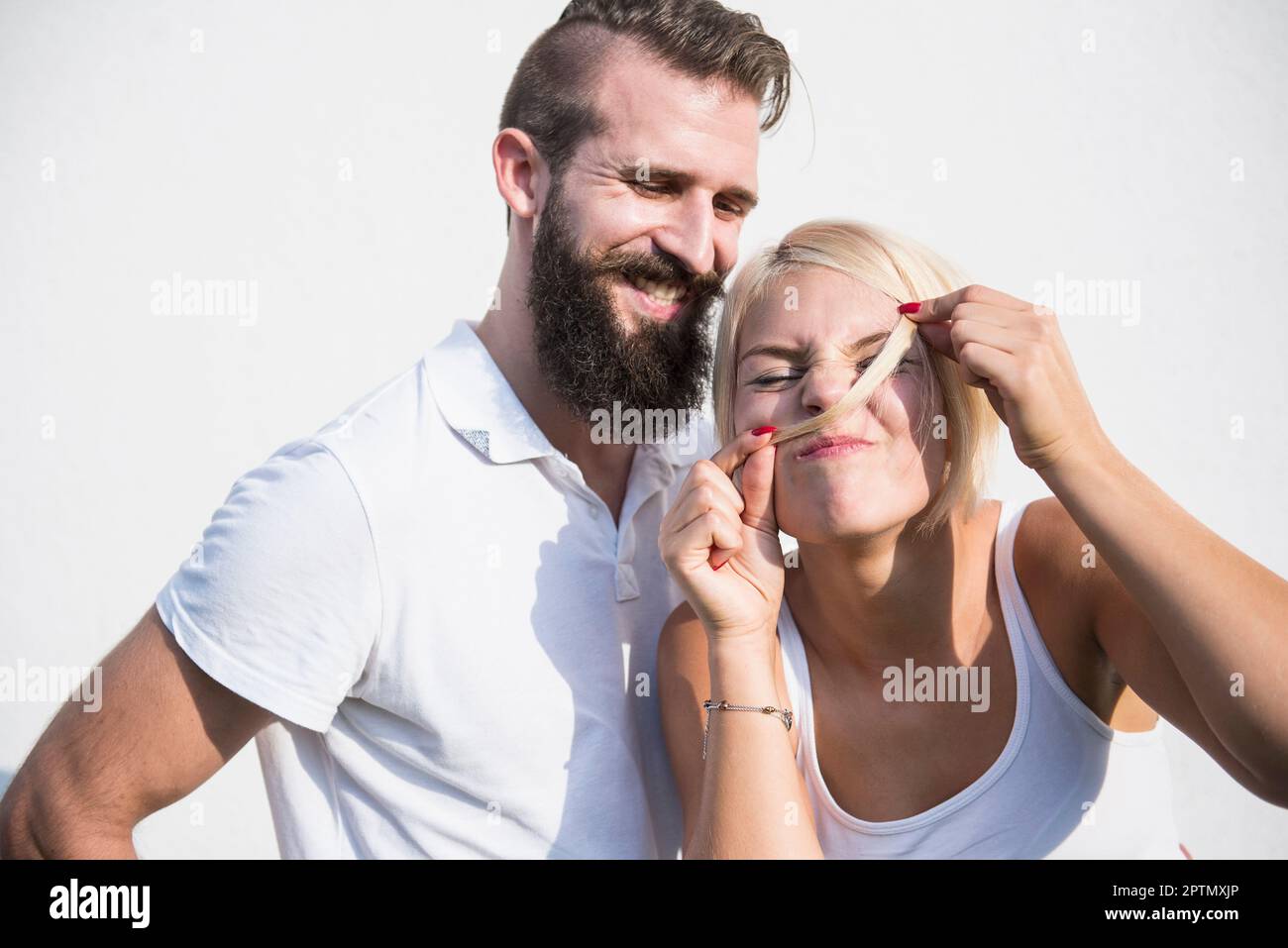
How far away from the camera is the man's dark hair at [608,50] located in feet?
8.73

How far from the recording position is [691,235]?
104 inches

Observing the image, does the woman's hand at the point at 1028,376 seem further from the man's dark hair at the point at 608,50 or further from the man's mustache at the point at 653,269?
the man's dark hair at the point at 608,50

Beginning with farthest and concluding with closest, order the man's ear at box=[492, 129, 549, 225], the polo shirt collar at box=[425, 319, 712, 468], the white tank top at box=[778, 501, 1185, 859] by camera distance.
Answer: the man's ear at box=[492, 129, 549, 225] < the polo shirt collar at box=[425, 319, 712, 468] < the white tank top at box=[778, 501, 1185, 859]

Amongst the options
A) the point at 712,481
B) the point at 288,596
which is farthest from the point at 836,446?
the point at 288,596

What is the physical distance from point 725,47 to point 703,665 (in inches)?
58.5

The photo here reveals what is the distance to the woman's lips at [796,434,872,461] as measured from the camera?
7.48ft

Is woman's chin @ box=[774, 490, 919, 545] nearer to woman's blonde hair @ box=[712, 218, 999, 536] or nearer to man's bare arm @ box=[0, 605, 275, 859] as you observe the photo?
woman's blonde hair @ box=[712, 218, 999, 536]

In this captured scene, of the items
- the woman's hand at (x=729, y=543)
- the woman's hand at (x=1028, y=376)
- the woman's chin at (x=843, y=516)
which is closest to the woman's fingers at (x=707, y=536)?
the woman's hand at (x=729, y=543)

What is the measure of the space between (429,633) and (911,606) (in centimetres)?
110

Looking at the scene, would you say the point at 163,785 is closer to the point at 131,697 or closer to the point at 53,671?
the point at 131,697

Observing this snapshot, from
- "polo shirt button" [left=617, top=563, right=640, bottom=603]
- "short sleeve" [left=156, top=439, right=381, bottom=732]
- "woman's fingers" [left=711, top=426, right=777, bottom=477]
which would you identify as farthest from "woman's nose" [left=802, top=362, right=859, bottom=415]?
"short sleeve" [left=156, top=439, right=381, bottom=732]

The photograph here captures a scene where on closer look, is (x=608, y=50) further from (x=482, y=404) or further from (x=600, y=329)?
(x=482, y=404)

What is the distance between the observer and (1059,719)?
92.4 inches
